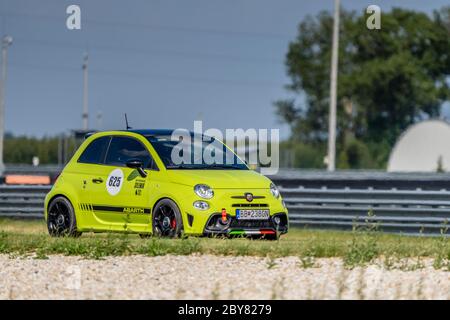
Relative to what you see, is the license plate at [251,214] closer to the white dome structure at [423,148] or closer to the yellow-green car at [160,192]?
the yellow-green car at [160,192]

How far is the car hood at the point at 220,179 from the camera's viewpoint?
1653cm

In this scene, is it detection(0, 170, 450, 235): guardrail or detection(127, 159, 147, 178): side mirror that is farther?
detection(0, 170, 450, 235): guardrail

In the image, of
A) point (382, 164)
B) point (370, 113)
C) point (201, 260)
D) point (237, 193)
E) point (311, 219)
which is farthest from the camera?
point (370, 113)

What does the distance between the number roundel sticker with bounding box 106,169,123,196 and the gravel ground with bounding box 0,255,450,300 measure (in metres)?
2.94

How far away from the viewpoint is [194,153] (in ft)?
57.6

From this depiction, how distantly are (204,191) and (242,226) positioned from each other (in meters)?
0.67

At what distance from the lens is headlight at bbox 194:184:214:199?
16.4 m

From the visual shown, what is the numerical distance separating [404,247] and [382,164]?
2602 inches

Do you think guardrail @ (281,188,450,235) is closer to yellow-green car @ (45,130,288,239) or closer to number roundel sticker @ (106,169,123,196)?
yellow-green car @ (45,130,288,239)

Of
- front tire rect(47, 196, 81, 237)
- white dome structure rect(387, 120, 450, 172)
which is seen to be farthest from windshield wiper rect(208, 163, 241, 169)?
white dome structure rect(387, 120, 450, 172)
